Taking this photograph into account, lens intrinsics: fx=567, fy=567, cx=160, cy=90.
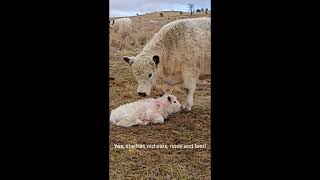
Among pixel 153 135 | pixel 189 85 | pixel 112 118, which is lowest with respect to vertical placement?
pixel 153 135

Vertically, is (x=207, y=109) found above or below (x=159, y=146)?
above

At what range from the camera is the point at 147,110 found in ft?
13.5

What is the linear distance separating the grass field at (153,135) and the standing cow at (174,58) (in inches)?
2.3

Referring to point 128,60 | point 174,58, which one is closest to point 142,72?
point 128,60

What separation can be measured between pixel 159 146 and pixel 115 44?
78 cm

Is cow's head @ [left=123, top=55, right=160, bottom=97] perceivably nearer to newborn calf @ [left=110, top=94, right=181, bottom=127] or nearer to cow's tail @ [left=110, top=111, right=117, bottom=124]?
newborn calf @ [left=110, top=94, right=181, bottom=127]

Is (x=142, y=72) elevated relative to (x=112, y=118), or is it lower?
elevated

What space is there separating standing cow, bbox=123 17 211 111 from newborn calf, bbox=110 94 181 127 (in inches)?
2.9

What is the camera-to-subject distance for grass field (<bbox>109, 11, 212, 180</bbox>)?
3891mm

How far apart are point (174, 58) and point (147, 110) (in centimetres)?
43

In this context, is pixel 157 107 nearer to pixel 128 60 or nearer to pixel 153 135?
pixel 153 135

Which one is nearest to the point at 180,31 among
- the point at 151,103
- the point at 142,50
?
the point at 142,50
